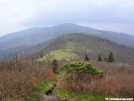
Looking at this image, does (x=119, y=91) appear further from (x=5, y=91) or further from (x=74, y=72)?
(x=5, y=91)

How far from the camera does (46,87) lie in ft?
75.7

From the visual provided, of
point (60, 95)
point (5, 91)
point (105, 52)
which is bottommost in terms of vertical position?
point (105, 52)

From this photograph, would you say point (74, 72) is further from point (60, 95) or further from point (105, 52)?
point (105, 52)

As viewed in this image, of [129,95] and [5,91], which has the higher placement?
[5,91]

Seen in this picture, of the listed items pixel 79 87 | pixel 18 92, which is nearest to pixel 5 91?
pixel 18 92

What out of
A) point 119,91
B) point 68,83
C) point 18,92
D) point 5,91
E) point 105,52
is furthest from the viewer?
point 105,52

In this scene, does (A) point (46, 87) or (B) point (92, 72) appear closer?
(A) point (46, 87)

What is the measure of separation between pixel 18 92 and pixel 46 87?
589 centimetres

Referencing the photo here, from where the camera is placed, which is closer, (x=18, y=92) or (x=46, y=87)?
(x=18, y=92)

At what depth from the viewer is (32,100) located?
1783cm

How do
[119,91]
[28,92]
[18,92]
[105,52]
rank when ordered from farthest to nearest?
1. [105,52]
2. [119,91]
3. [28,92]
4. [18,92]

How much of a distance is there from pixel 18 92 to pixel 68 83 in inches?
261

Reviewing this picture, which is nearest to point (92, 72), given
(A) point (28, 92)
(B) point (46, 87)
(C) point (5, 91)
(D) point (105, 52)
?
(B) point (46, 87)

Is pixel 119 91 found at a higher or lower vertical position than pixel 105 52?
higher
